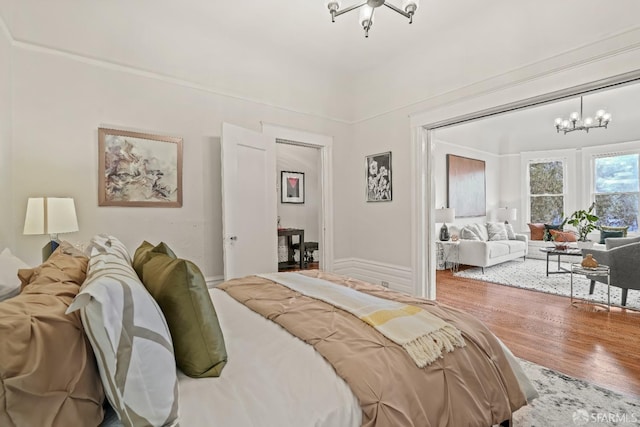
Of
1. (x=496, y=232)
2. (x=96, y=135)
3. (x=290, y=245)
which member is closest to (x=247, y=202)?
(x=96, y=135)

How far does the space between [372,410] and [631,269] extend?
414 centimetres

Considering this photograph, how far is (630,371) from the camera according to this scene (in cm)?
232

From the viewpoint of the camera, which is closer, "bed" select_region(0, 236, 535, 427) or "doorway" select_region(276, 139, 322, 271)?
"bed" select_region(0, 236, 535, 427)

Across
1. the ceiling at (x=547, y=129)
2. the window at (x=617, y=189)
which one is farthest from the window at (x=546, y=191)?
the window at (x=617, y=189)

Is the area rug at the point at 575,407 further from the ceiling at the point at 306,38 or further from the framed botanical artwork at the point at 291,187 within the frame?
the framed botanical artwork at the point at 291,187

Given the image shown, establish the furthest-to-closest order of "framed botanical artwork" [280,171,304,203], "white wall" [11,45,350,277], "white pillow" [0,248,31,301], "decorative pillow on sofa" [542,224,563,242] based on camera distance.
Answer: "decorative pillow on sofa" [542,224,563,242], "framed botanical artwork" [280,171,304,203], "white wall" [11,45,350,277], "white pillow" [0,248,31,301]

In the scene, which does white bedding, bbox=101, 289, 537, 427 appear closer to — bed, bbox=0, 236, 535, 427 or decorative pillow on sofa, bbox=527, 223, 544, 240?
bed, bbox=0, 236, 535, 427

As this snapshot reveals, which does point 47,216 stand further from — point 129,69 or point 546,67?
point 546,67

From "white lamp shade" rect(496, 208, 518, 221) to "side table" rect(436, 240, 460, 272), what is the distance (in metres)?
2.43

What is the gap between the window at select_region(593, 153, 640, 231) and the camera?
6.51 meters

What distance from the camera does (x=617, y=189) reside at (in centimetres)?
670

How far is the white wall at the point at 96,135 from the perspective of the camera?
8.41ft

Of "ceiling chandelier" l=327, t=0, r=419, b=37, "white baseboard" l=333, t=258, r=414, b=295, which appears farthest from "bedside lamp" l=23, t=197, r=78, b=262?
"white baseboard" l=333, t=258, r=414, b=295

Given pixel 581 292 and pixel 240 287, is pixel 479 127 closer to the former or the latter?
pixel 581 292
